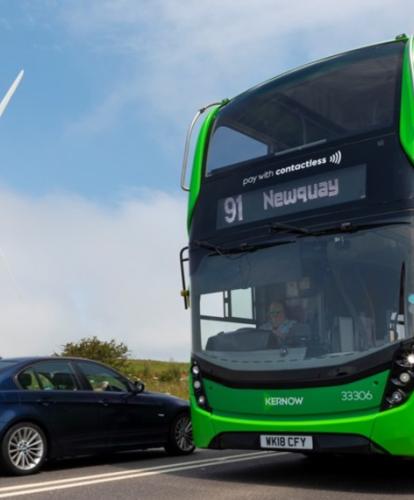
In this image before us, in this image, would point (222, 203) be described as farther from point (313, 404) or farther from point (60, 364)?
point (60, 364)

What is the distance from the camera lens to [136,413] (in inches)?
473

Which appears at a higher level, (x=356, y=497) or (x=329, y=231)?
(x=329, y=231)

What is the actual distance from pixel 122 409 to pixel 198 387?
296 cm

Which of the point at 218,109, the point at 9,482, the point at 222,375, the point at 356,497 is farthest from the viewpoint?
the point at 218,109

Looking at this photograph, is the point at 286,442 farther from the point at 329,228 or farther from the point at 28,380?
the point at 28,380

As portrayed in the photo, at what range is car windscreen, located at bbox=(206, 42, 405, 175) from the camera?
8.64m

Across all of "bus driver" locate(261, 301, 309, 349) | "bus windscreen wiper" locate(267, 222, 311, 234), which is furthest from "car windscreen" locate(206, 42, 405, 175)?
"bus driver" locate(261, 301, 309, 349)

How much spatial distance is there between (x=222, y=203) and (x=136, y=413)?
4105mm

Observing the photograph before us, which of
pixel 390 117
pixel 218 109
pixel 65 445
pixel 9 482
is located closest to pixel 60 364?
pixel 65 445

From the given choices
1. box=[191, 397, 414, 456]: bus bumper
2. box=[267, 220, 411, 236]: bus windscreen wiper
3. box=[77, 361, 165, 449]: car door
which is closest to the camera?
box=[191, 397, 414, 456]: bus bumper

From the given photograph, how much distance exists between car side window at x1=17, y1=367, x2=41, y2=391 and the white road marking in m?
1.52

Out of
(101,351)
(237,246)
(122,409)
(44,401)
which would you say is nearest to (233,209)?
(237,246)

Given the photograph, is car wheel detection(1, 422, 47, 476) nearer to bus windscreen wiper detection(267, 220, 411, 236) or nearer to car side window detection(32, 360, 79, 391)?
car side window detection(32, 360, 79, 391)

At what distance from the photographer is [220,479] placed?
934 centimetres
